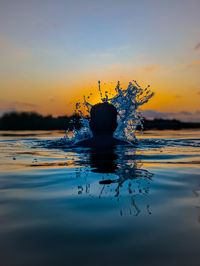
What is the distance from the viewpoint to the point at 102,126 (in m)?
10.3

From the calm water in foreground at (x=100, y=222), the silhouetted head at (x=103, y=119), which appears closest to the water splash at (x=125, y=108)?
the silhouetted head at (x=103, y=119)

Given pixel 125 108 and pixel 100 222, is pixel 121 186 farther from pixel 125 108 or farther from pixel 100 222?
pixel 125 108

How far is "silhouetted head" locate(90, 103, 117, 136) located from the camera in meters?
10.2

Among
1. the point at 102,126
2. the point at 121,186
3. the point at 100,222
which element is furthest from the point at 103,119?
the point at 100,222

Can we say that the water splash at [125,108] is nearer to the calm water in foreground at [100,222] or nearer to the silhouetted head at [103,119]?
the silhouetted head at [103,119]

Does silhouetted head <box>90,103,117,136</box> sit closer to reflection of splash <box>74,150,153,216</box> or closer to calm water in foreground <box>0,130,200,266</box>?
reflection of splash <box>74,150,153,216</box>

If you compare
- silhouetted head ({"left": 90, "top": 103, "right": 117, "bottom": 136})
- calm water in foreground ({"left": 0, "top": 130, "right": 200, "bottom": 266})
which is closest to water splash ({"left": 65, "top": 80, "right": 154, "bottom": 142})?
silhouetted head ({"left": 90, "top": 103, "right": 117, "bottom": 136})

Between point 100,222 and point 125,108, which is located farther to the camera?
point 125,108

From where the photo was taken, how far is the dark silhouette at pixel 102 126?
32.9 feet

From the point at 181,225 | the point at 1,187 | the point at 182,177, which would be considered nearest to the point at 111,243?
the point at 181,225

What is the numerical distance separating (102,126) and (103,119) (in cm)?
29

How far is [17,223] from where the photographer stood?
2.29 m

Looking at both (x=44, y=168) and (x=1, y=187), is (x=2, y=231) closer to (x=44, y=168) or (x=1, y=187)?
(x=1, y=187)

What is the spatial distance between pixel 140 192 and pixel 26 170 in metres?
2.69
